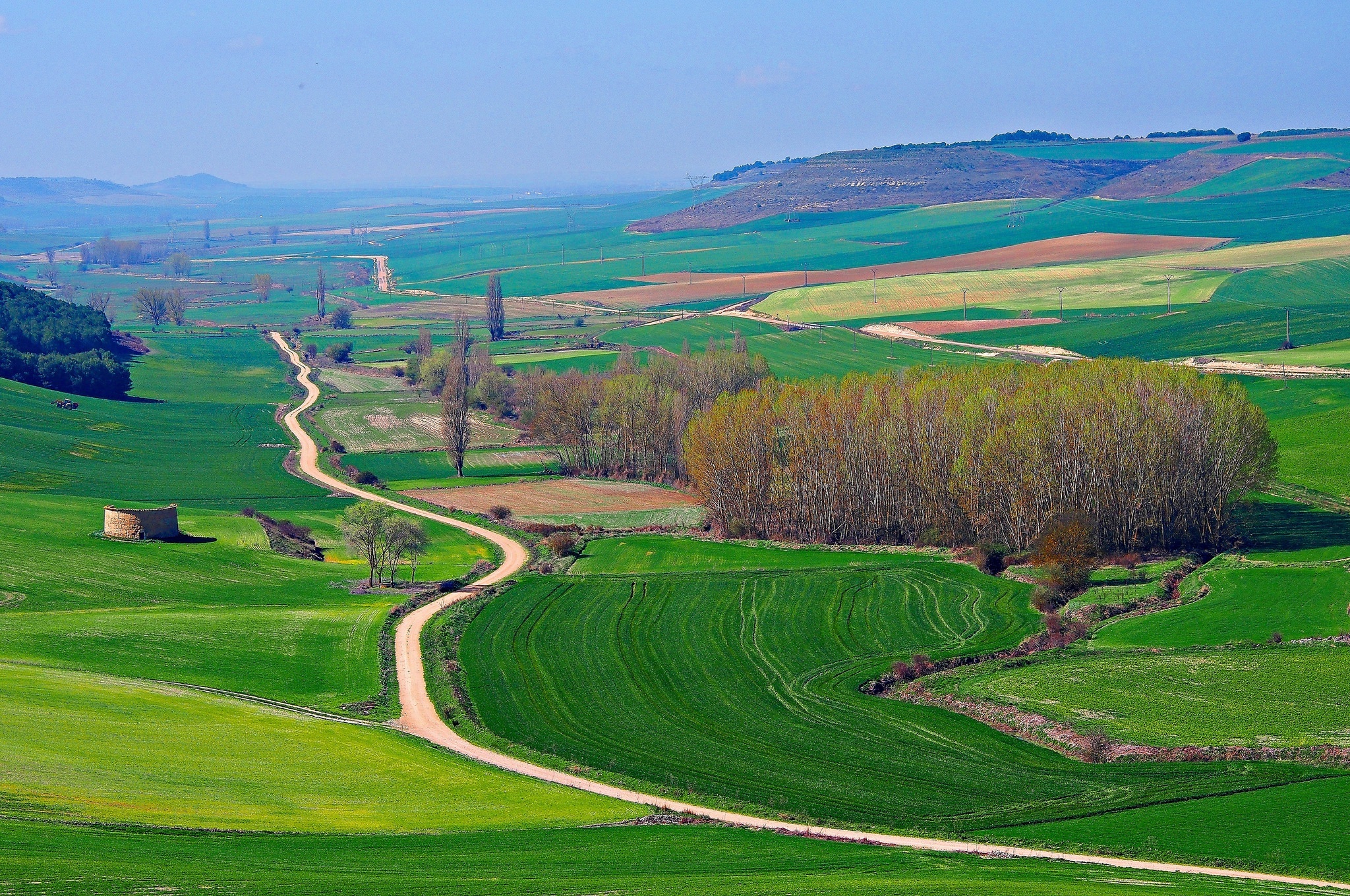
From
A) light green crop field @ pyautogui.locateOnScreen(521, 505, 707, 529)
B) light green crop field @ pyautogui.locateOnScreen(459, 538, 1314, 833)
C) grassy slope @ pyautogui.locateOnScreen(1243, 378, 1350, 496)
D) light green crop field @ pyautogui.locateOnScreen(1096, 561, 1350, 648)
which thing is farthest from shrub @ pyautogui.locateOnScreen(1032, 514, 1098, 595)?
light green crop field @ pyautogui.locateOnScreen(521, 505, 707, 529)

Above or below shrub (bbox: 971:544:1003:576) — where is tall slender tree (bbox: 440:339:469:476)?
above

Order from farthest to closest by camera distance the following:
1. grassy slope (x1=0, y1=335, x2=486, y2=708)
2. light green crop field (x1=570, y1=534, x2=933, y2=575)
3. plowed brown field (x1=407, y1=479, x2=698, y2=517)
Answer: plowed brown field (x1=407, y1=479, x2=698, y2=517) → light green crop field (x1=570, y1=534, x2=933, y2=575) → grassy slope (x1=0, y1=335, x2=486, y2=708)

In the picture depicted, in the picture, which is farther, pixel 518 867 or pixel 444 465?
pixel 444 465

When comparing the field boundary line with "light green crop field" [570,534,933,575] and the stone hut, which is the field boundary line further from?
"light green crop field" [570,534,933,575]

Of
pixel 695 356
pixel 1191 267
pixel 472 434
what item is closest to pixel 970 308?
pixel 1191 267

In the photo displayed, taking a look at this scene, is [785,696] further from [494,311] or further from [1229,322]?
[494,311]

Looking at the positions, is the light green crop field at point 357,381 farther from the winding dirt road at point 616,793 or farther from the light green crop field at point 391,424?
the winding dirt road at point 616,793

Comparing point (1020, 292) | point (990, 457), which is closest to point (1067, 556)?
point (990, 457)
